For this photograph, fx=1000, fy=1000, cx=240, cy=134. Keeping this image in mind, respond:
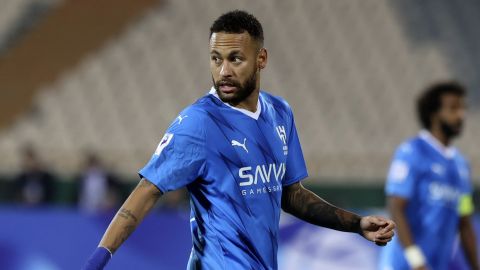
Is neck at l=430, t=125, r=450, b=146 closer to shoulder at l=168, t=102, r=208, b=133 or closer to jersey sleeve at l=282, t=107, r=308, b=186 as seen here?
jersey sleeve at l=282, t=107, r=308, b=186

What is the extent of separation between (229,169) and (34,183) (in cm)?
816

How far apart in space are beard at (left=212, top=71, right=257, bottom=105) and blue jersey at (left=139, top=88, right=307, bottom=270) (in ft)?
0.20

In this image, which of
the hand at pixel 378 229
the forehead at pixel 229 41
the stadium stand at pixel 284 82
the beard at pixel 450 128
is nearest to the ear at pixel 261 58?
the forehead at pixel 229 41

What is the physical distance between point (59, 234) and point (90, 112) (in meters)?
5.87

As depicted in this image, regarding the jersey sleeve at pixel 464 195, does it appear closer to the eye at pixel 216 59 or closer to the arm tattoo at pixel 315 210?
the arm tattoo at pixel 315 210

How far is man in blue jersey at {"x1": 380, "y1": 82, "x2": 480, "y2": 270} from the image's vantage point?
22.6 feet

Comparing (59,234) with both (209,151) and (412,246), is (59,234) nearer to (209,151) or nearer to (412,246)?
(412,246)

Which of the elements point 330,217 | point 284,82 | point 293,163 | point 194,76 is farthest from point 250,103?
point 194,76

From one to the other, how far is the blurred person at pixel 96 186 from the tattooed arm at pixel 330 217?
7.60 m

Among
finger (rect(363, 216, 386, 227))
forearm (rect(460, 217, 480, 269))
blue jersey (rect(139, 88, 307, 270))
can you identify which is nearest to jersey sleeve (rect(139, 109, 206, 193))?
blue jersey (rect(139, 88, 307, 270))

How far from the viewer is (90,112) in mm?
15117

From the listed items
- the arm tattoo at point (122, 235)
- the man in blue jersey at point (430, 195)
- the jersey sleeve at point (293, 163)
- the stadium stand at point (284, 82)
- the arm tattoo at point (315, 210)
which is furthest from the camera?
the stadium stand at point (284, 82)

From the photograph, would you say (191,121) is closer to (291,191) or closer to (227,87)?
(227,87)

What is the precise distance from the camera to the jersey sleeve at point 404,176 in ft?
22.6
